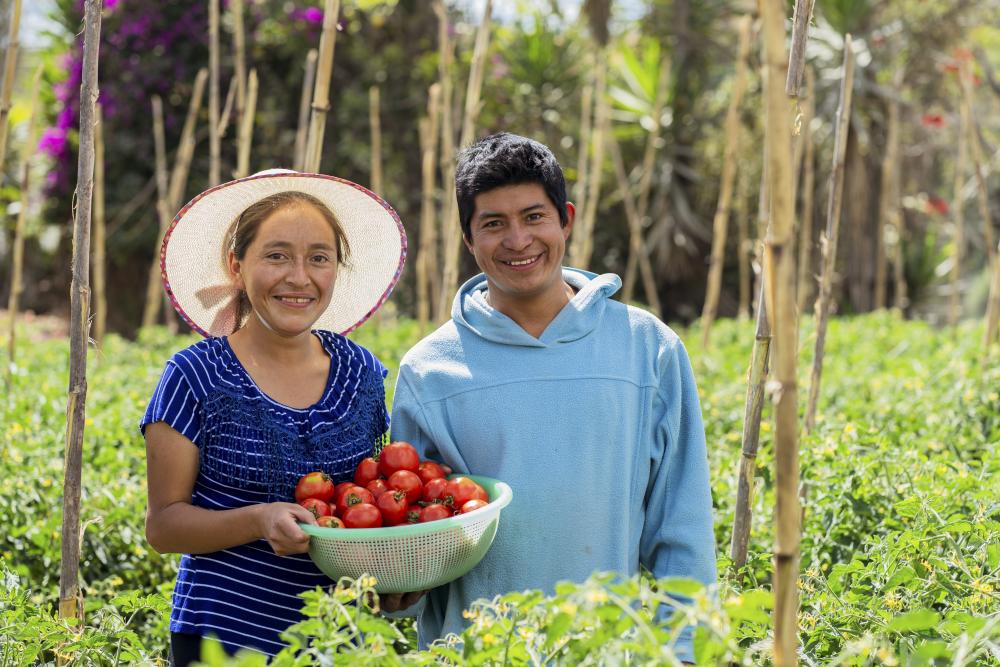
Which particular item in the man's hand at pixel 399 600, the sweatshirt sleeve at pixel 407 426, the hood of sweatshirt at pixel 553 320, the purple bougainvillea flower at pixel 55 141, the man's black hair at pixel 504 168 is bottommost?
the man's hand at pixel 399 600

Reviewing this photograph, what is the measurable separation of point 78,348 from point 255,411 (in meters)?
0.45

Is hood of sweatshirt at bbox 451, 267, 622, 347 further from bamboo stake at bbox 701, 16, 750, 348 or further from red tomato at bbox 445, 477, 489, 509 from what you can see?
bamboo stake at bbox 701, 16, 750, 348

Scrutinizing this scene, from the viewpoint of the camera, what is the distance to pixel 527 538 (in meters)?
1.93

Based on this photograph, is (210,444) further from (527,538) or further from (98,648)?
(527,538)

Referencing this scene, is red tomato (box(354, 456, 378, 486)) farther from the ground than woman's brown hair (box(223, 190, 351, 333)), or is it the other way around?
woman's brown hair (box(223, 190, 351, 333))

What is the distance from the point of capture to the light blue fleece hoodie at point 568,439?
6.34 feet

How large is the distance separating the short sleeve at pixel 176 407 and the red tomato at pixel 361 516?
325 mm

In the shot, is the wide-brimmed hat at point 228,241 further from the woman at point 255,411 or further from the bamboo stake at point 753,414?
the bamboo stake at point 753,414

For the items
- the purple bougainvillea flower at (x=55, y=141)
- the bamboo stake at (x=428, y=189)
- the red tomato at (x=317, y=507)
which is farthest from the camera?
the purple bougainvillea flower at (x=55, y=141)

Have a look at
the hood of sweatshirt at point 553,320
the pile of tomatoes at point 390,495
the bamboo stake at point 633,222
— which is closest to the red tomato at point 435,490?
the pile of tomatoes at point 390,495

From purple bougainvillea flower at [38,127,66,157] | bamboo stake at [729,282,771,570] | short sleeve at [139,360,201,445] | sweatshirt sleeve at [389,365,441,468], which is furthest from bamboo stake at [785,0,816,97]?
purple bougainvillea flower at [38,127,66,157]

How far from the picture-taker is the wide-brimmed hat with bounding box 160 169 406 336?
2.04 meters

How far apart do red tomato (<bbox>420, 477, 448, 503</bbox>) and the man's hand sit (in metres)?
0.18

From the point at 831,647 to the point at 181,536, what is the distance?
1.15 metres
